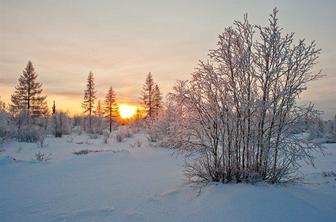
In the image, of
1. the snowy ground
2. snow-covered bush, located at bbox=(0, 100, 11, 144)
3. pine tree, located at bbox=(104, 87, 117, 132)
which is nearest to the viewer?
the snowy ground

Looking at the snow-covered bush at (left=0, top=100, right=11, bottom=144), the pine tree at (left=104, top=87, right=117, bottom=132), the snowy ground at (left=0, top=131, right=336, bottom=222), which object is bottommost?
the snowy ground at (left=0, top=131, right=336, bottom=222)

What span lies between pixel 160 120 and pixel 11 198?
17820mm

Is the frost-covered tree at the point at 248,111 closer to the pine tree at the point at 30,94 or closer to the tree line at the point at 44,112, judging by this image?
the tree line at the point at 44,112

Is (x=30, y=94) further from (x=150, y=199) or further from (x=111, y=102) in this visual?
(x=150, y=199)

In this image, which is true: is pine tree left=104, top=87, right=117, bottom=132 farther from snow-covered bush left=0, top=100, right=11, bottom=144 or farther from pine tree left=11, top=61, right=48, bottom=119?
snow-covered bush left=0, top=100, right=11, bottom=144

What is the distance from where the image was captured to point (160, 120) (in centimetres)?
2523

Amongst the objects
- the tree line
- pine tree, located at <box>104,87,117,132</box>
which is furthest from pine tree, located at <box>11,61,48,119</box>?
pine tree, located at <box>104,87,117,132</box>

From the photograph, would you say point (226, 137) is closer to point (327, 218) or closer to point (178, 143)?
point (178, 143)

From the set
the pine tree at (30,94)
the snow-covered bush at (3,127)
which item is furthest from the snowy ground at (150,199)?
the pine tree at (30,94)

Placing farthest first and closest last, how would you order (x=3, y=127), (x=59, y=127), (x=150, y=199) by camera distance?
(x=59, y=127) → (x=3, y=127) → (x=150, y=199)

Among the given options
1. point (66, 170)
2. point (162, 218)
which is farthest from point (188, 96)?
point (66, 170)

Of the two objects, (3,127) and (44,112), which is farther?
(44,112)

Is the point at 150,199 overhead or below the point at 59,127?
below

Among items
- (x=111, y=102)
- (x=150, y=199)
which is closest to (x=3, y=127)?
(x=150, y=199)
